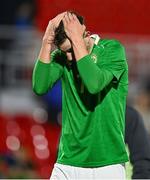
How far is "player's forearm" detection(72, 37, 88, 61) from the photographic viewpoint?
3781 millimetres

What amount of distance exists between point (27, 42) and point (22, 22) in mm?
331

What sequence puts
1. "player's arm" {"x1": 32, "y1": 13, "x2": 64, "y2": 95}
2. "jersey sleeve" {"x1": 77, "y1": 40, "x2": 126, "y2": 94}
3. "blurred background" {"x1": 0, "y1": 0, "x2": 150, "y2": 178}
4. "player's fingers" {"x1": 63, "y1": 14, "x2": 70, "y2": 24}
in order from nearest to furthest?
"jersey sleeve" {"x1": 77, "y1": 40, "x2": 126, "y2": 94}, "player's fingers" {"x1": 63, "y1": 14, "x2": 70, "y2": 24}, "player's arm" {"x1": 32, "y1": 13, "x2": 64, "y2": 95}, "blurred background" {"x1": 0, "y1": 0, "x2": 150, "y2": 178}

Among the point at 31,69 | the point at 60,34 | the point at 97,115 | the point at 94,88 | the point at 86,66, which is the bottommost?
the point at 31,69

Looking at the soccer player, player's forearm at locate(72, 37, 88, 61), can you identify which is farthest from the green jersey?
player's forearm at locate(72, 37, 88, 61)

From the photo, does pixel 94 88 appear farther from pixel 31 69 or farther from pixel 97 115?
pixel 31 69

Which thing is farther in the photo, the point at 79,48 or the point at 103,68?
the point at 103,68

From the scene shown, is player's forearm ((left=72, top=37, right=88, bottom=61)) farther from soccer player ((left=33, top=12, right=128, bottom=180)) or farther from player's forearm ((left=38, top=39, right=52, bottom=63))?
player's forearm ((left=38, top=39, right=52, bottom=63))

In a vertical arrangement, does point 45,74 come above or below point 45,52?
below

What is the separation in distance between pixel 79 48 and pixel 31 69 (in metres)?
6.25

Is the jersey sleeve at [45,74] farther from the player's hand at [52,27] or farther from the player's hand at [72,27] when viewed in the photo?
the player's hand at [72,27]

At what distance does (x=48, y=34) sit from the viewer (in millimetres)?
4000

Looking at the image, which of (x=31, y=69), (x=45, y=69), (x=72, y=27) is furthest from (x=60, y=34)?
(x=31, y=69)

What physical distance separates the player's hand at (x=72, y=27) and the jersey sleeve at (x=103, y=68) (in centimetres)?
12

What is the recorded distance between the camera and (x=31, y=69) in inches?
394
